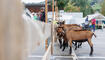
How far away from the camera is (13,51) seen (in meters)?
0.61

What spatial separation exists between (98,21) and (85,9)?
1142 inches

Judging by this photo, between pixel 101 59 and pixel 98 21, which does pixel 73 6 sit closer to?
pixel 98 21

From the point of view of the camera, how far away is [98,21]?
4762cm

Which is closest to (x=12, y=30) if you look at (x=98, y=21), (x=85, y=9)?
(x=98, y=21)

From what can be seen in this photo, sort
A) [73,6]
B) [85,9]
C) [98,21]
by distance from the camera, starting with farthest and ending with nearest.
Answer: [85,9]
[73,6]
[98,21]

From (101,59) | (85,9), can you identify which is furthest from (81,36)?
(85,9)

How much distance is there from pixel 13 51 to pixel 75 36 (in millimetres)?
10112

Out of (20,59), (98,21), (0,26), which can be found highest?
(0,26)

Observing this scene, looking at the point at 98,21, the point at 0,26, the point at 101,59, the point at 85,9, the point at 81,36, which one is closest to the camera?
the point at 0,26

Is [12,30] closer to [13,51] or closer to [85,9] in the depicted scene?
[13,51]

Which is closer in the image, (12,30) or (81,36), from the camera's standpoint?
(12,30)

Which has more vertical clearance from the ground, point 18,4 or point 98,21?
point 18,4

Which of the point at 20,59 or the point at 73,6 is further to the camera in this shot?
the point at 73,6

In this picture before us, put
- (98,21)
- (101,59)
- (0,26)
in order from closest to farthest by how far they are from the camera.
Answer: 1. (0,26)
2. (101,59)
3. (98,21)
